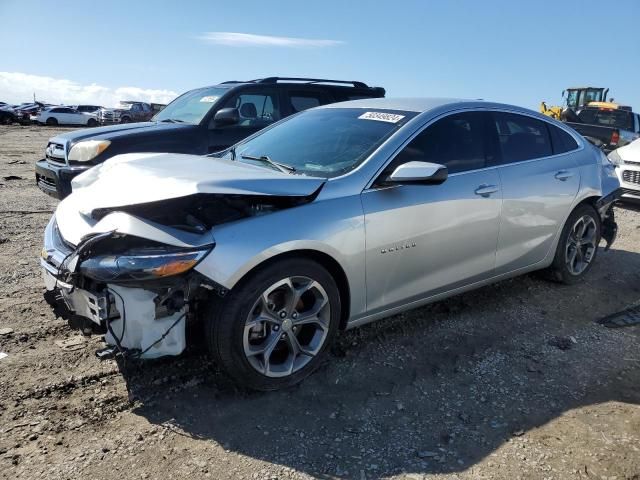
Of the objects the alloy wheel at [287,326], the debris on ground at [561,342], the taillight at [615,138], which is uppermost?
the taillight at [615,138]

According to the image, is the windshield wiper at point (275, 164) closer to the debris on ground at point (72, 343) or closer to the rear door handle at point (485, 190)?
the rear door handle at point (485, 190)

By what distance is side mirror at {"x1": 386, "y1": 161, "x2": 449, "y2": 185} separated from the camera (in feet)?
10.2

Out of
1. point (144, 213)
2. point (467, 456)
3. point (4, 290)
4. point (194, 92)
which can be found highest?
point (194, 92)

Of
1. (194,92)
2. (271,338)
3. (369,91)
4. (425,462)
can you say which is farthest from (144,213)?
(369,91)

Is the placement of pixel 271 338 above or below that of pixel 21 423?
above

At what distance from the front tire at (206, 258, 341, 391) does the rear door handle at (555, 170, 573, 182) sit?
2.48 m

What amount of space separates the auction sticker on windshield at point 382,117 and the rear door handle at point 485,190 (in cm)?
76

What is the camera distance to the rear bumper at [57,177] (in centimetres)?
600

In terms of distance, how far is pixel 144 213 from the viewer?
9.28ft

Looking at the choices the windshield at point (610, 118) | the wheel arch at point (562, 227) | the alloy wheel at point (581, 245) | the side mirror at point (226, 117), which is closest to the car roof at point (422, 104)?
the wheel arch at point (562, 227)

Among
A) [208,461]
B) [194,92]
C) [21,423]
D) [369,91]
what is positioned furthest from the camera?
[369,91]

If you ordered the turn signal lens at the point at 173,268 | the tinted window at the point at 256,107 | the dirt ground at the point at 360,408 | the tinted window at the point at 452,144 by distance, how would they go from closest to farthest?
the dirt ground at the point at 360,408 → the turn signal lens at the point at 173,268 → the tinted window at the point at 452,144 → the tinted window at the point at 256,107

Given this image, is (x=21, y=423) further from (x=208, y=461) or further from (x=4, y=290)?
(x=4, y=290)

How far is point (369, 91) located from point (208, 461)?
281 inches
